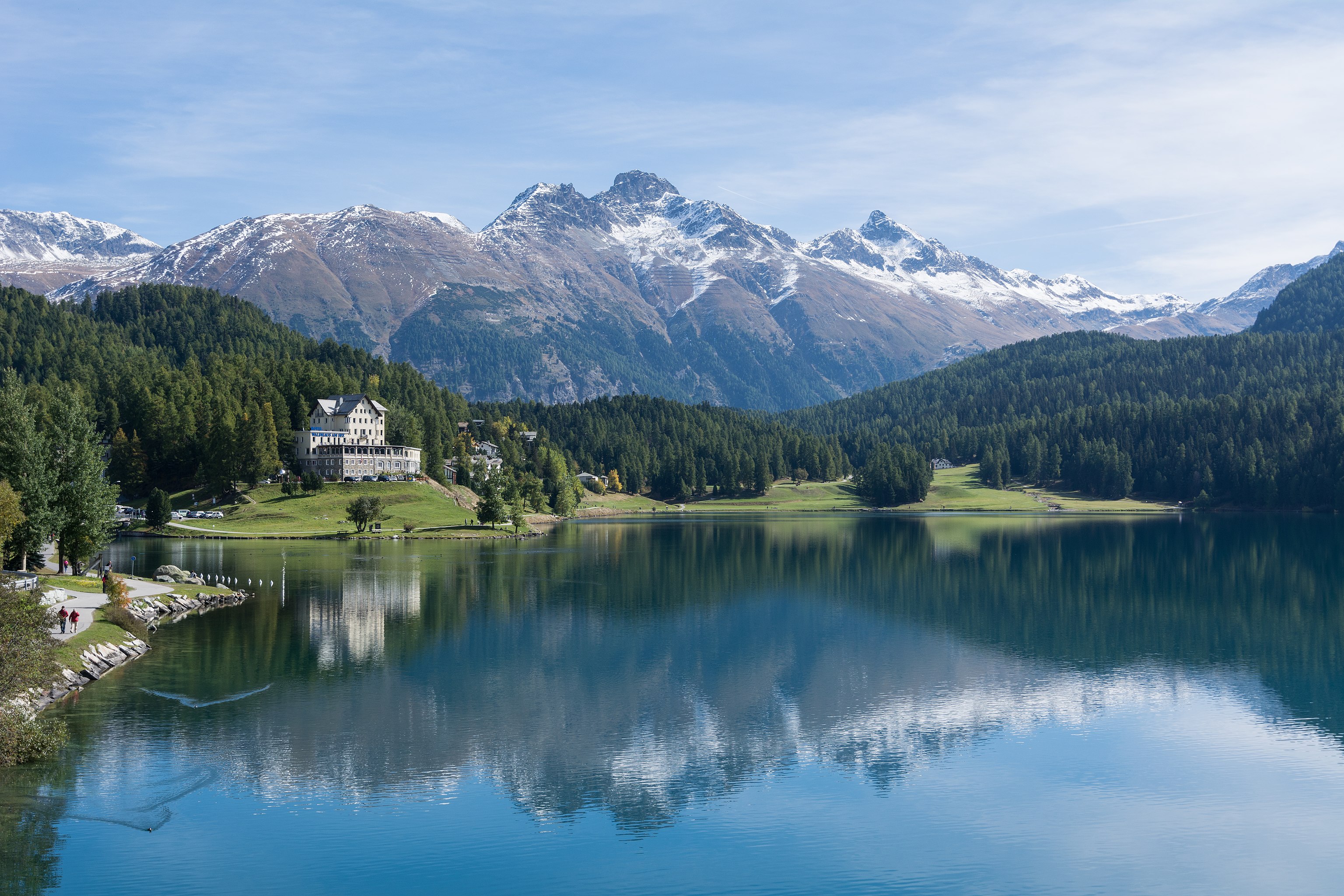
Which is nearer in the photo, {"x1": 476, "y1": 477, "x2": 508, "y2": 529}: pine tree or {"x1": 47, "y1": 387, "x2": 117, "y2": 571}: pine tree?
{"x1": 47, "y1": 387, "x2": 117, "y2": 571}: pine tree

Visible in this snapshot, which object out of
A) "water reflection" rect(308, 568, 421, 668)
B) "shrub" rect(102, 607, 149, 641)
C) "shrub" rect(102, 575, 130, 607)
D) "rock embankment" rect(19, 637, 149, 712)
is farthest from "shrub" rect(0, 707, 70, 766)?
"shrub" rect(102, 575, 130, 607)

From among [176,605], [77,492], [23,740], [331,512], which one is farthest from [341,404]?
[23,740]

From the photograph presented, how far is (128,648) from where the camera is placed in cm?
5769

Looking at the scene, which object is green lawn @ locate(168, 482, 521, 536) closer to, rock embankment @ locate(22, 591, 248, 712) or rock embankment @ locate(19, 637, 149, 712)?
rock embankment @ locate(22, 591, 248, 712)

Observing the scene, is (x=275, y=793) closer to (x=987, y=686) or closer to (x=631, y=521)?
(x=987, y=686)

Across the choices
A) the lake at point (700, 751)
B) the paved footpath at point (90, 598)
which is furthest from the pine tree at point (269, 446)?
the lake at point (700, 751)

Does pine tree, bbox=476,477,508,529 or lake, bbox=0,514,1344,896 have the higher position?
pine tree, bbox=476,477,508,529

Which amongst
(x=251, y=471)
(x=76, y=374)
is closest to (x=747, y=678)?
(x=251, y=471)

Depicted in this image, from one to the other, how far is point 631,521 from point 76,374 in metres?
108

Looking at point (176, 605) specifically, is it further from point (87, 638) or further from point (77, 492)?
point (87, 638)

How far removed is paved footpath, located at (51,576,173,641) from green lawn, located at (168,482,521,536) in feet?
197

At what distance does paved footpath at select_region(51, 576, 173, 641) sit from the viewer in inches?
2178

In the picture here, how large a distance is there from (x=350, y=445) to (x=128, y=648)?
118462mm

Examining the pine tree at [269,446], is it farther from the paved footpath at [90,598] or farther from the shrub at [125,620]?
the shrub at [125,620]
